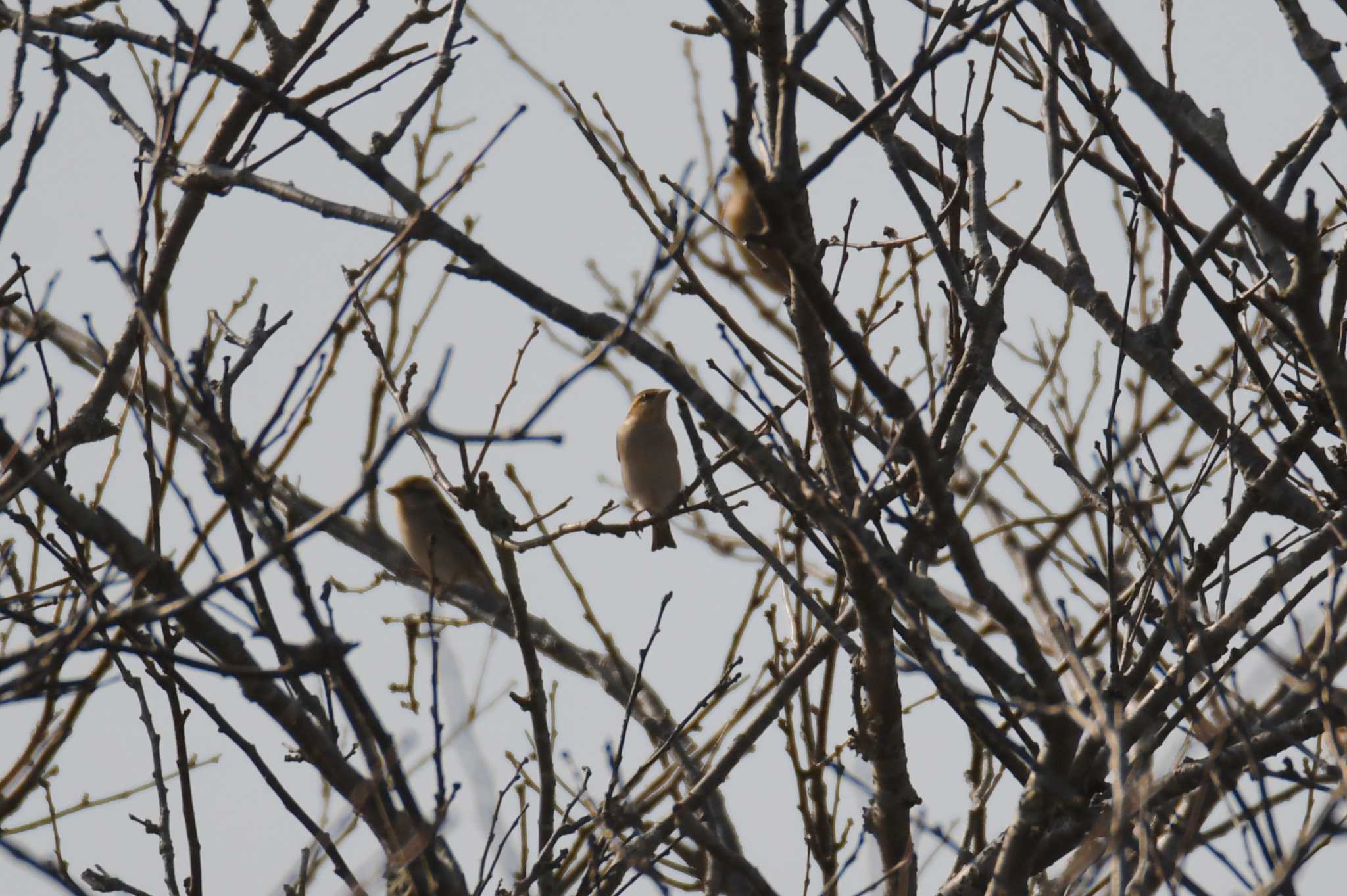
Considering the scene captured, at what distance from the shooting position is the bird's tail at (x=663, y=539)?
8297 mm

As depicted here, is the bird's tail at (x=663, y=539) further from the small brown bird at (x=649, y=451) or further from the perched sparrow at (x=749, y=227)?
the perched sparrow at (x=749, y=227)

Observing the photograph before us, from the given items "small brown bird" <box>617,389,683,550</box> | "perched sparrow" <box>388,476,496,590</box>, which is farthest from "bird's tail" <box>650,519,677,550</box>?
"perched sparrow" <box>388,476,496,590</box>

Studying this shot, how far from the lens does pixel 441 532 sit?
8.91 m

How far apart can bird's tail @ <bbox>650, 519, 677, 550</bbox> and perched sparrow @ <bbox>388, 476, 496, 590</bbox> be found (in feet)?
4.59

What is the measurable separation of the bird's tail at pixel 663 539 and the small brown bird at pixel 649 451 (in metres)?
0.21

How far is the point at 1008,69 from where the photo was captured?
491 cm

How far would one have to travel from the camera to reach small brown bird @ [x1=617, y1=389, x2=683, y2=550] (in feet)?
28.1

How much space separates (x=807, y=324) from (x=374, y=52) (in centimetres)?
185

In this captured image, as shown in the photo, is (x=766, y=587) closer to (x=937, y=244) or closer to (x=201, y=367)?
(x=937, y=244)

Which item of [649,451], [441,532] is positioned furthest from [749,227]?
[441,532]

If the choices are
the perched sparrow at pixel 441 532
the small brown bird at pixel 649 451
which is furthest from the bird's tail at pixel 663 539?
the perched sparrow at pixel 441 532

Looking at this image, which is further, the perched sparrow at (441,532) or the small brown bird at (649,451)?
the perched sparrow at (441,532)

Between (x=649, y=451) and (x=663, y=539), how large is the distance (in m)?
0.56

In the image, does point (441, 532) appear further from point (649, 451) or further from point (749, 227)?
point (749, 227)
